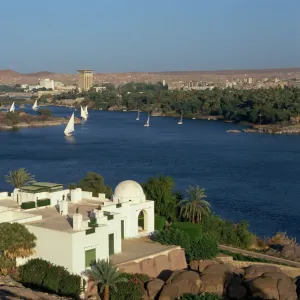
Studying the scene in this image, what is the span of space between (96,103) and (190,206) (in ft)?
173

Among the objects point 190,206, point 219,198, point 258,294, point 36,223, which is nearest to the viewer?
point 258,294

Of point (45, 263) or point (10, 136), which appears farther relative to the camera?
point (10, 136)

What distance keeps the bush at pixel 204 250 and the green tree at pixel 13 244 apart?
2.27 metres

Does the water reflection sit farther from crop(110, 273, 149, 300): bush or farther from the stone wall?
crop(110, 273, 149, 300): bush

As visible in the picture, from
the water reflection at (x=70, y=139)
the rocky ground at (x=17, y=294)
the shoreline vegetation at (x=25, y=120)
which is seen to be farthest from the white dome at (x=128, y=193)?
the shoreline vegetation at (x=25, y=120)

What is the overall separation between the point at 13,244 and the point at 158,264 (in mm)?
1871

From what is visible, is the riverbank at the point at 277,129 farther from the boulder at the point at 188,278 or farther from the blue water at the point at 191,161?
the boulder at the point at 188,278

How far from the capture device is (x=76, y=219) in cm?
776

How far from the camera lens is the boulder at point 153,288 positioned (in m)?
7.52

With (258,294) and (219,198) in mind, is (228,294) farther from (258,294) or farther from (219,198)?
(219,198)

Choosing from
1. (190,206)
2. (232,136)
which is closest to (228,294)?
(190,206)

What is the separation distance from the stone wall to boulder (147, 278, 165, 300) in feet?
1.16

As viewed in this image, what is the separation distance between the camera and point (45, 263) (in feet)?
25.4

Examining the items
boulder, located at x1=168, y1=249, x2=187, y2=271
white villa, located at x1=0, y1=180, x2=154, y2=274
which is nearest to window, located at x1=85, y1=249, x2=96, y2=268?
white villa, located at x1=0, y1=180, x2=154, y2=274
